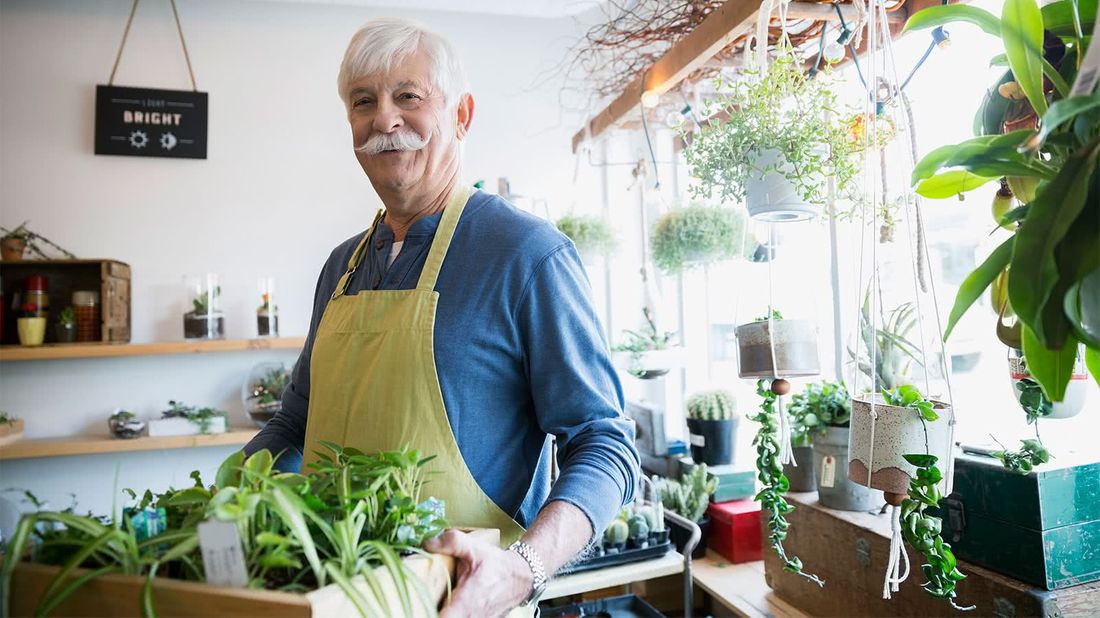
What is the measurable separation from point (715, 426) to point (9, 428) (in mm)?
2772

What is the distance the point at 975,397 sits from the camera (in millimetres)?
1943

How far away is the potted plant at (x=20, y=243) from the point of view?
292 centimetres

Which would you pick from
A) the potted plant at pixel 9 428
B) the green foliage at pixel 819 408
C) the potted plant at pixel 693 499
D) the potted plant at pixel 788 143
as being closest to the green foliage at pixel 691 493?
the potted plant at pixel 693 499

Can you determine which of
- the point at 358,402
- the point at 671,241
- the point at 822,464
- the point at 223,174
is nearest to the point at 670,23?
the point at 671,241

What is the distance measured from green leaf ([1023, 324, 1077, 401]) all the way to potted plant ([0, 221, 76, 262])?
3.30m

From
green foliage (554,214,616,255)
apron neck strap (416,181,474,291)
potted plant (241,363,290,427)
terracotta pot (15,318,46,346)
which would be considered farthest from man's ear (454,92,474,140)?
terracotta pot (15,318,46,346)

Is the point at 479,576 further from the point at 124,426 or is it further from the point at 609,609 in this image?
the point at 124,426

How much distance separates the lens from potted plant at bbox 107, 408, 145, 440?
2.92m

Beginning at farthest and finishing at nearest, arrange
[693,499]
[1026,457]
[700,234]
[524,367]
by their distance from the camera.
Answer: [693,499] → [700,234] → [1026,457] → [524,367]

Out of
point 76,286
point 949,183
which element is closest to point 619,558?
point 949,183

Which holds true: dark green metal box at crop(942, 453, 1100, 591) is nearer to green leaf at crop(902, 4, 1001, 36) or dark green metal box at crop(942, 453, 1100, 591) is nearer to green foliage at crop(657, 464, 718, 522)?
green leaf at crop(902, 4, 1001, 36)

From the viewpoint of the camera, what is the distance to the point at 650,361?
2.49 metres

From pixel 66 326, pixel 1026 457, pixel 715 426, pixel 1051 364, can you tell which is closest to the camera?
pixel 1051 364

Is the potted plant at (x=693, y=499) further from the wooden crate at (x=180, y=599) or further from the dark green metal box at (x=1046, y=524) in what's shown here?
the wooden crate at (x=180, y=599)
